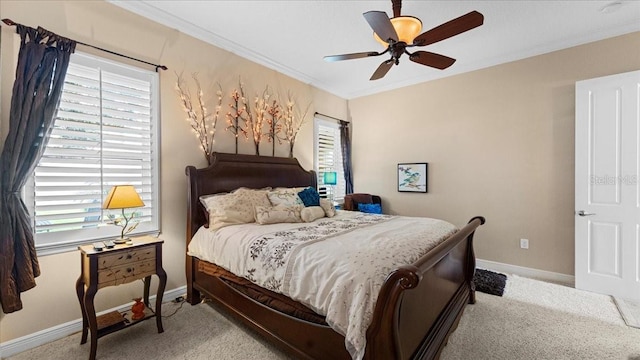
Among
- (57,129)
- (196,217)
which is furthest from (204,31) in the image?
(196,217)

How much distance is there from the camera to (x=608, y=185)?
9.95ft

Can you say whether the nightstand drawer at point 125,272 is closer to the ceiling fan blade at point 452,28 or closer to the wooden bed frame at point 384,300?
the wooden bed frame at point 384,300

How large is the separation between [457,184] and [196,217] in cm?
371

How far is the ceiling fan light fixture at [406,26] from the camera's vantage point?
225 cm

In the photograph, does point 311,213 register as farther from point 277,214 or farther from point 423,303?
point 423,303

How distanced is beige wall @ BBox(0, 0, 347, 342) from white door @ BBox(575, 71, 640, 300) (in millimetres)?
3794

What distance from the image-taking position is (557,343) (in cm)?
217

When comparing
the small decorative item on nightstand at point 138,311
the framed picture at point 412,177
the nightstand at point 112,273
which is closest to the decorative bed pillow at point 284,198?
the nightstand at point 112,273

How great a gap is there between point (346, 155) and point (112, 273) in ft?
13.6

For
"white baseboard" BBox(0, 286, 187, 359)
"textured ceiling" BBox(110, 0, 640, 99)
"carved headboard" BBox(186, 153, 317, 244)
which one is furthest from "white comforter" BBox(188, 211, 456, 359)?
"textured ceiling" BBox(110, 0, 640, 99)

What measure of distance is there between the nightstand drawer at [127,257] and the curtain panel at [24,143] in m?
0.50

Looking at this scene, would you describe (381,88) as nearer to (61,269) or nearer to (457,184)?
(457,184)

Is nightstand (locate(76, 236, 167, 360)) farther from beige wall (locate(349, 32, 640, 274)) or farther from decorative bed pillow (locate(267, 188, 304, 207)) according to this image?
beige wall (locate(349, 32, 640, 274))


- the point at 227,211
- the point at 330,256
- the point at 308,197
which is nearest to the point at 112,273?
the point at 227,211
